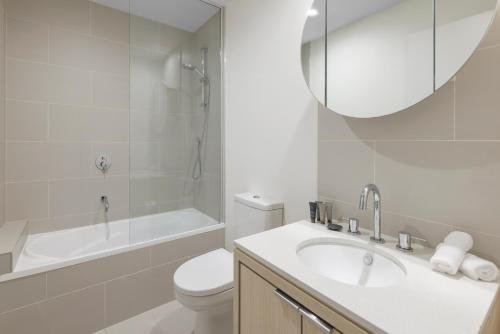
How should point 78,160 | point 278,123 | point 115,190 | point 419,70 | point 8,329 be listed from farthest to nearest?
point 115,190 → point 78,160 → point 278,123 → point 8,329 → point 419,70

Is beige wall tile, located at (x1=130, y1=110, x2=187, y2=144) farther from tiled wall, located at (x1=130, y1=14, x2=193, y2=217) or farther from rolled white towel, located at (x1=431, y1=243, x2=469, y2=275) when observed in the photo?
rolled white towel, located at (x1=431, y1=243, x2=469, y2=275)

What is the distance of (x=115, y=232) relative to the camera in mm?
2273

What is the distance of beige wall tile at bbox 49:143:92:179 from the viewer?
2.06 metres

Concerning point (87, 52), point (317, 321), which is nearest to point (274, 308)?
point (317, 321)

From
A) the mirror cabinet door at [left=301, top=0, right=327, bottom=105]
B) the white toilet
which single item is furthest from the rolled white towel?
the white toilet

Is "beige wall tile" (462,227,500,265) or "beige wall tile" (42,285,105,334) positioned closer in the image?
"beige wall tile" (462,227,500,265)

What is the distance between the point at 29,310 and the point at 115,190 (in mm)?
1116


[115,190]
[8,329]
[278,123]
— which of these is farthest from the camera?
[115,190]

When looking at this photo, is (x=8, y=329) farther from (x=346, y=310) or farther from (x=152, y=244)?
(x=346, y=310)

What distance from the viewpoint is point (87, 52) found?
84.8 inches

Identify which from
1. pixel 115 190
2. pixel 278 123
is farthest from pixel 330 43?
pixel 115 190

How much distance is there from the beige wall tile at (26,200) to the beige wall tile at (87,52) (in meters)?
1.04

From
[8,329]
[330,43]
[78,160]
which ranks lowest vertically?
[8,329]

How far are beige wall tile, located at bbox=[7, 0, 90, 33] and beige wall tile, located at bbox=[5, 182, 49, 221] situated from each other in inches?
52.0
